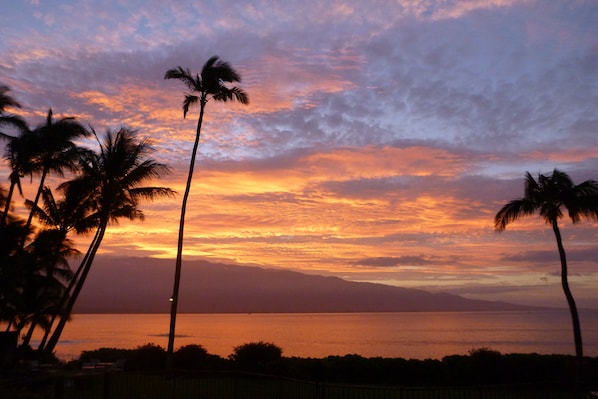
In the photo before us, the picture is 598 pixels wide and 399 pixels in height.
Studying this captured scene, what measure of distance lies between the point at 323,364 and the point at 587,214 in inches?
488

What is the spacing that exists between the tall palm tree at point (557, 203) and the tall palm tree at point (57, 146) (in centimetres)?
1988

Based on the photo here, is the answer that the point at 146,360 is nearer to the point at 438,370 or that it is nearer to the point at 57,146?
the point at 57,146

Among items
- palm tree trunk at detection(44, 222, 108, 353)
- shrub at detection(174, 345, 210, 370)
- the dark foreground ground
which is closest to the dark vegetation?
the dark foreground ground

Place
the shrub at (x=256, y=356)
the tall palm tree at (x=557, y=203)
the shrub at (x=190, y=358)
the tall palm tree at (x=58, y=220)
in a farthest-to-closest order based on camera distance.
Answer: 1. the tall palm tree at (x=58, y=220)
2. the shrub at (x=190, y=358)
3. the shrub at (x=256, y=356)
4. the tall palm tree at (x=557, y=203)

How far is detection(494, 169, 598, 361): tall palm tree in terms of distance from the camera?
2389 centimetres

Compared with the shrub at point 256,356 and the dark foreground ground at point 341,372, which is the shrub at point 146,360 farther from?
the shrub at point 256,356

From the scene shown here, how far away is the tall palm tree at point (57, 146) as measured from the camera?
2680 centimetres

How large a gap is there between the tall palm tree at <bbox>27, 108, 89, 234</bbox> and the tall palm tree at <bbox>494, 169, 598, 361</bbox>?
19881mm

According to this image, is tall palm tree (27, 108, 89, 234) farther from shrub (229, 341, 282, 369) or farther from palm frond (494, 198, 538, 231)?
palm frond (494, 198, 538, 231)

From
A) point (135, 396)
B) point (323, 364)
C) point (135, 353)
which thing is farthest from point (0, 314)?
point (323, 364)

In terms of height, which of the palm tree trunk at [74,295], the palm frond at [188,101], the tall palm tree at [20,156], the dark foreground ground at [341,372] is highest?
the palm frond at [188,101]

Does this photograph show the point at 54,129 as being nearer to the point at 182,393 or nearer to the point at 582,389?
the point at 182,393

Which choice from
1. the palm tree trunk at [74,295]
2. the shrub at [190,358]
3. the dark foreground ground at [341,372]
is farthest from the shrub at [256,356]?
the palm tree trunk at [74,295]

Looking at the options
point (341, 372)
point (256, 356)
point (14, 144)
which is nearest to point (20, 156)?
point (14, 144)
